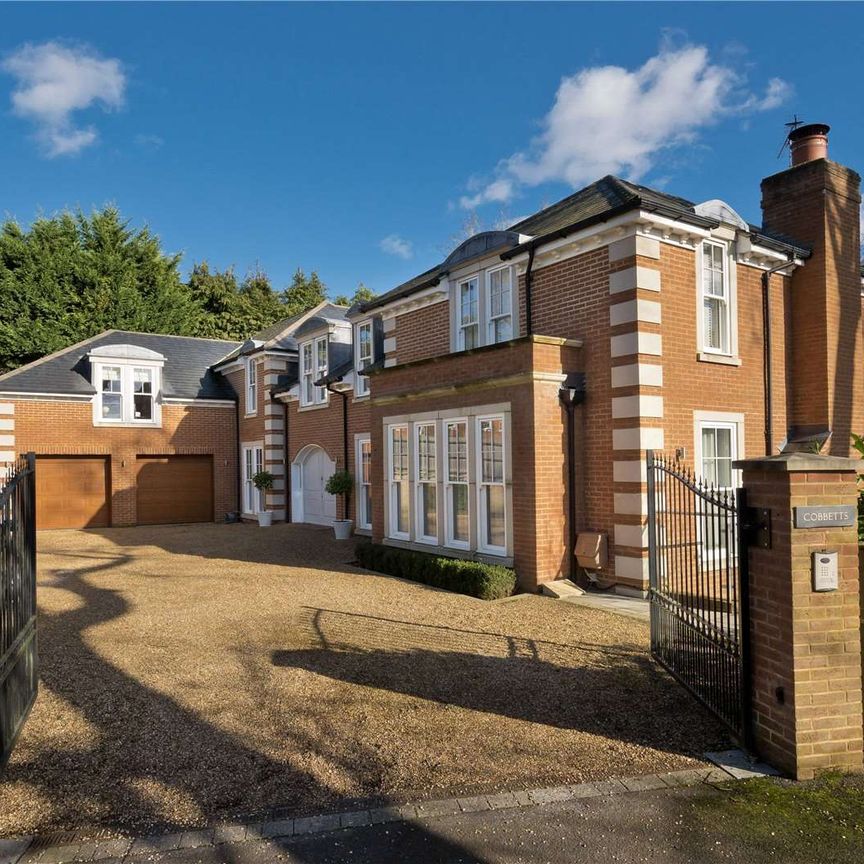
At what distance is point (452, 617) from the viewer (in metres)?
8.92

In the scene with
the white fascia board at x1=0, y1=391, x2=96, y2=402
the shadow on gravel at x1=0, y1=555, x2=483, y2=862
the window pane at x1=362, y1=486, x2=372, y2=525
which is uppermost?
the white fascia board at x1=0, y1=391, x2=96, y2=402

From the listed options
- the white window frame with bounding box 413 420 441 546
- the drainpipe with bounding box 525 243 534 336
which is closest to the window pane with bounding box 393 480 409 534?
the white window frame with bounding box 413 420 441 546

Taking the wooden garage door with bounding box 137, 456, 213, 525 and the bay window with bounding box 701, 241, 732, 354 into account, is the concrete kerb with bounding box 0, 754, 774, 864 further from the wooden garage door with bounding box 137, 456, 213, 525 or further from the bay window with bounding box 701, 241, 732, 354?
the wooden garage door with bounding box 137, 456, 213, 525

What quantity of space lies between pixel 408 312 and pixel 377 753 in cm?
1186

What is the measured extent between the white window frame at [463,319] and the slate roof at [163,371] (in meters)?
14.0

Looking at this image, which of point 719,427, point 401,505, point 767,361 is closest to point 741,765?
point 719,427

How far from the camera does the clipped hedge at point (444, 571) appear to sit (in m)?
10.1

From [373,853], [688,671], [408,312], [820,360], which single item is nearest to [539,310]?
[408,312]

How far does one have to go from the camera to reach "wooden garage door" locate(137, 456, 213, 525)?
2311cm

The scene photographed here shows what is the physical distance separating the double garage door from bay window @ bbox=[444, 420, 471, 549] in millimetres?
15219

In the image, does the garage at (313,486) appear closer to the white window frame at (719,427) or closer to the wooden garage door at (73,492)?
the wooden garage door at (73,492)

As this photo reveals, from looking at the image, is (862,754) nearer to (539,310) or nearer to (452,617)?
(452,617)

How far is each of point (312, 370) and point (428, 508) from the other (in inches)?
384

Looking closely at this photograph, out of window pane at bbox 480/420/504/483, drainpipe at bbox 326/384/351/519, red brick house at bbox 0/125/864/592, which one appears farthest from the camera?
drainpipe at bbox 326/384/351/519
